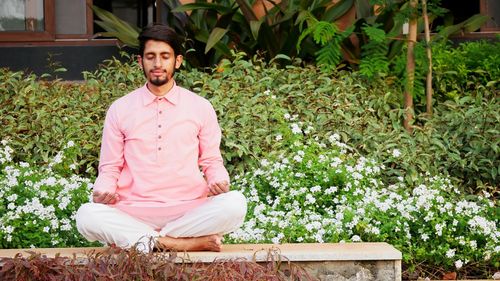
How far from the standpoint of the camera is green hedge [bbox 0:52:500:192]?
7738 millimetres

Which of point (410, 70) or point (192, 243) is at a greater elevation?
point (410, 70)

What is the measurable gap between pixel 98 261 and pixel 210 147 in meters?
0.94

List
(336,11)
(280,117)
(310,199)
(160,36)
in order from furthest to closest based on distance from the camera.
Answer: (336,11)
(280,117)
(310,199)
(160,36)

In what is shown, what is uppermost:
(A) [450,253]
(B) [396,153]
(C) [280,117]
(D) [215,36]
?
(D) [215,36]

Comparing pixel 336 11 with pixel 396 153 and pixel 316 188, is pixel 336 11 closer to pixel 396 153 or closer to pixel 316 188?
pixel 396 153

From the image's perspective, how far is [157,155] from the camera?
5195mm

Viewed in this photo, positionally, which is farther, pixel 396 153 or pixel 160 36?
pixel 396 153

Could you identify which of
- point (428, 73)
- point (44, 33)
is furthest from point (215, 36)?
point (44, 33)

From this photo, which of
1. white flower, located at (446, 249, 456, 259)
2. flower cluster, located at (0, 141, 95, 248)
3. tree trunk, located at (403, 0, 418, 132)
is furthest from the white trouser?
tree trunk, located at (403, 0, 418, 132)

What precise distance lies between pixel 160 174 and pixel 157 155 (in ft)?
0.31

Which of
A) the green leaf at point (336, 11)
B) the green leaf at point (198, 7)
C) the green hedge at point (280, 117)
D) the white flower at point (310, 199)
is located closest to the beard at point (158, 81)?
the white flower at point (310, 199)

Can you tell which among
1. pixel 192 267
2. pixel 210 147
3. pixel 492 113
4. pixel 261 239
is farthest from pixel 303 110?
pixel 192 267

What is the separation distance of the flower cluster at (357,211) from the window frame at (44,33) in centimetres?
422

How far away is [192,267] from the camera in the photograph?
4.80 metres
